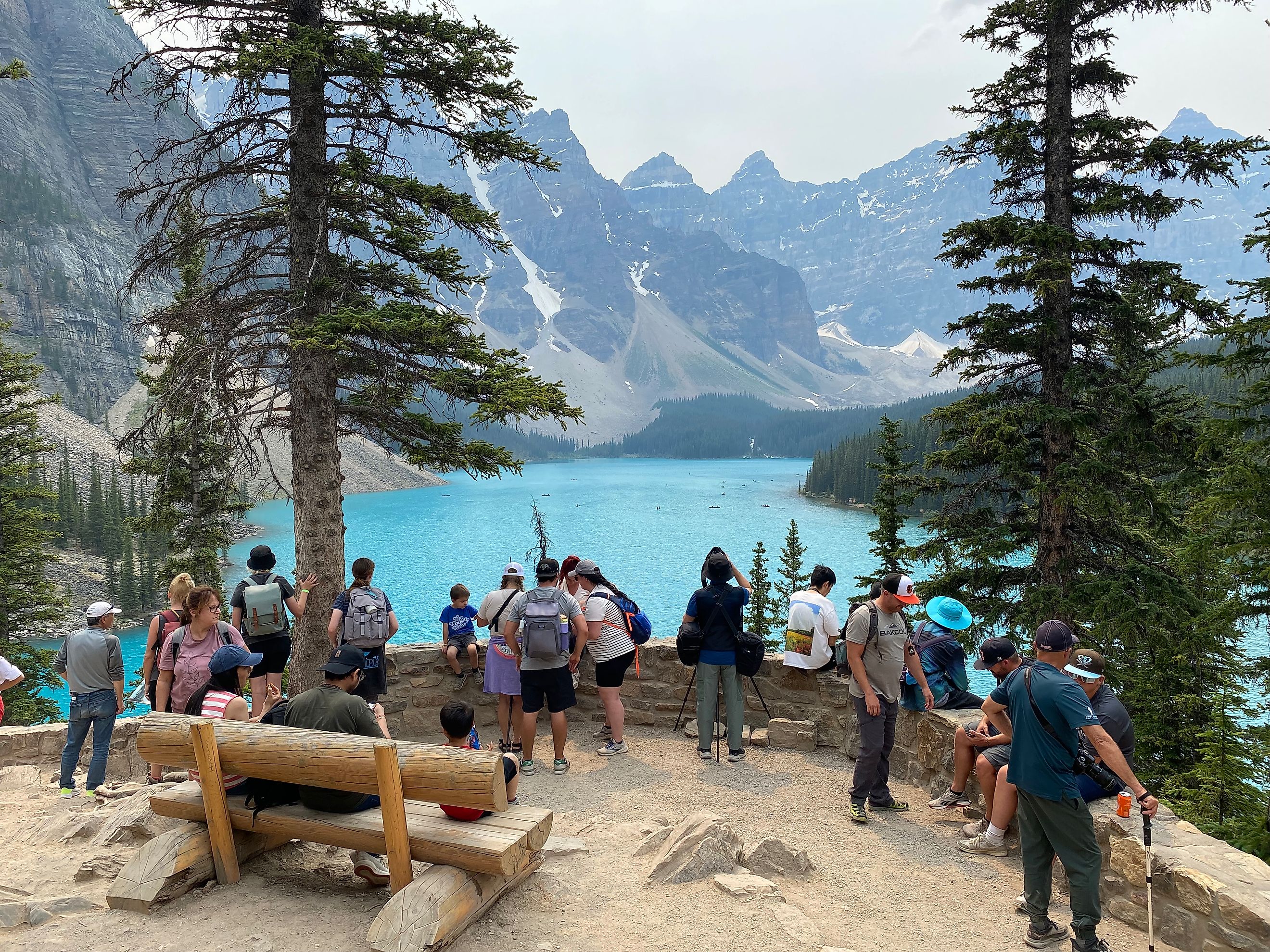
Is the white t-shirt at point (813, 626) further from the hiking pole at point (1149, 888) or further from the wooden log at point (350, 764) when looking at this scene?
the wooden log at point (350, 764)

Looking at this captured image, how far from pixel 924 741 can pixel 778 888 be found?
2.77m

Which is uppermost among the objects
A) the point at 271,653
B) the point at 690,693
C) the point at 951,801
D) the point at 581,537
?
the point at 271,653

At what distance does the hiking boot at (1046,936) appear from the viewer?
4.32m

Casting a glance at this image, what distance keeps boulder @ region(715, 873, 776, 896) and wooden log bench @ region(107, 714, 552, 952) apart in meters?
1.17

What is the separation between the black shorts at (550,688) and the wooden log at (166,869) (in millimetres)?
2851

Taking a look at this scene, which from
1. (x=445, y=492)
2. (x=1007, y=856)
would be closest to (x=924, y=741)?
(x=1007, y=856)

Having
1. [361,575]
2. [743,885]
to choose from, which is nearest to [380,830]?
[743,885]

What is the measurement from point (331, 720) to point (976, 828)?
4.88 meters

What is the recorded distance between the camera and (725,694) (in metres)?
7.50

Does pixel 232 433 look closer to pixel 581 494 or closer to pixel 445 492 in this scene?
pixel 581 494

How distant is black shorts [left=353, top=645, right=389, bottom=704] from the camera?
23.3ft

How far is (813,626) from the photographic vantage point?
7.44 meters

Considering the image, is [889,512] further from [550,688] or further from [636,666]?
[550,688]

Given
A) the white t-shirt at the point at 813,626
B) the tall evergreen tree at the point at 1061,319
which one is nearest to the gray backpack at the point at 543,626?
the white t-shirt at the point at 813,626
